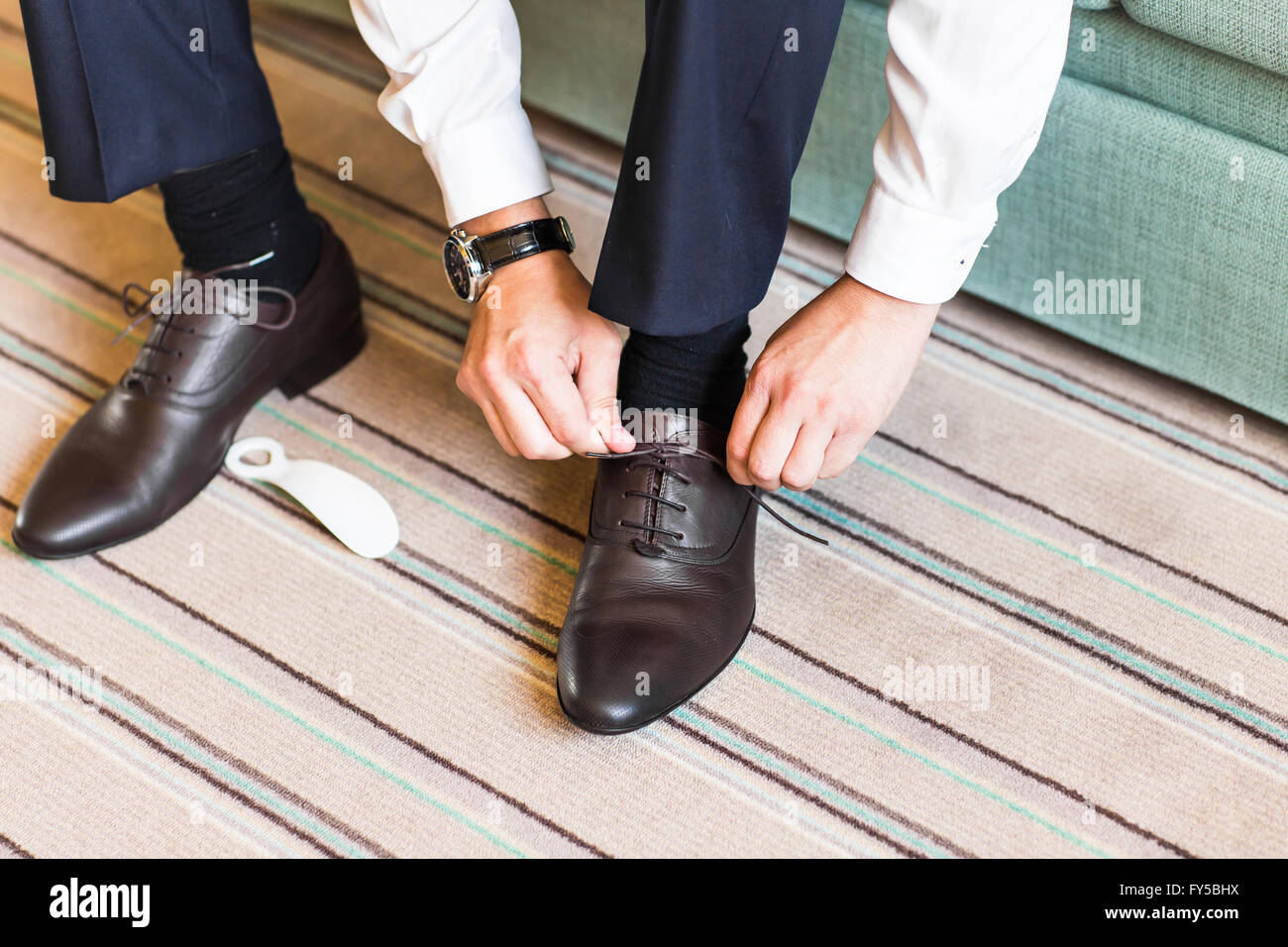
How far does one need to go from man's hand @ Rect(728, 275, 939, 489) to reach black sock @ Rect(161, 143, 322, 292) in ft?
1.43

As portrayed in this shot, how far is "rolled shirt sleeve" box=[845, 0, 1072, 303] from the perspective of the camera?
63cm

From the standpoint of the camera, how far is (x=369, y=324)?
1069 mm

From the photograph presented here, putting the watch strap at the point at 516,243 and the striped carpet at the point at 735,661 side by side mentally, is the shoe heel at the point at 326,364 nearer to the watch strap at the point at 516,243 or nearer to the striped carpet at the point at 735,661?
the striped carpet at the point at 735,661

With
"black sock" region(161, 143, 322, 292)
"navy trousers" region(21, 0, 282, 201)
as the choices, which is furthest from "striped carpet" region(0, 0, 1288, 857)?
"navy trousers" region(21, 0, 282, 201)

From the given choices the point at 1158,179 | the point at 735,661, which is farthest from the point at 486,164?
the point at 1158,179

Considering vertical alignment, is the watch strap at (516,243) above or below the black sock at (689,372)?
above

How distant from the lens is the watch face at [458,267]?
79 cm

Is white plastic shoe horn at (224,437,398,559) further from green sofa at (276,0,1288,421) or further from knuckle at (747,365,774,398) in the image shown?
green sofa at (276,0,1288,421)

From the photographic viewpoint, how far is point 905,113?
2.15 feet

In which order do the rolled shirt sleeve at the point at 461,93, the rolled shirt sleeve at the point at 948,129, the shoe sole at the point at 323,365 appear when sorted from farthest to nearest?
the shoe sole at the point at 323,365, the rolled shirt sleeve at the point at 461,93, the rolled shirt sleeve at the point at 948,129

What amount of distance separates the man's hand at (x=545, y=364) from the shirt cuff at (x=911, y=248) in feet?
0.59

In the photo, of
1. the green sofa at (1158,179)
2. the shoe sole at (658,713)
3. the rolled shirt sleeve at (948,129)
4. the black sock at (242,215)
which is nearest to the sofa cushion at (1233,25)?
the green sofa at (1158,179)

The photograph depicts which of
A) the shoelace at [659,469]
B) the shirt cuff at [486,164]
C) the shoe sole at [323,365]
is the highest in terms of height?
the shirt cuff at [486,164]

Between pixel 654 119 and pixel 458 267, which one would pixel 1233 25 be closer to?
pixel 654 119
